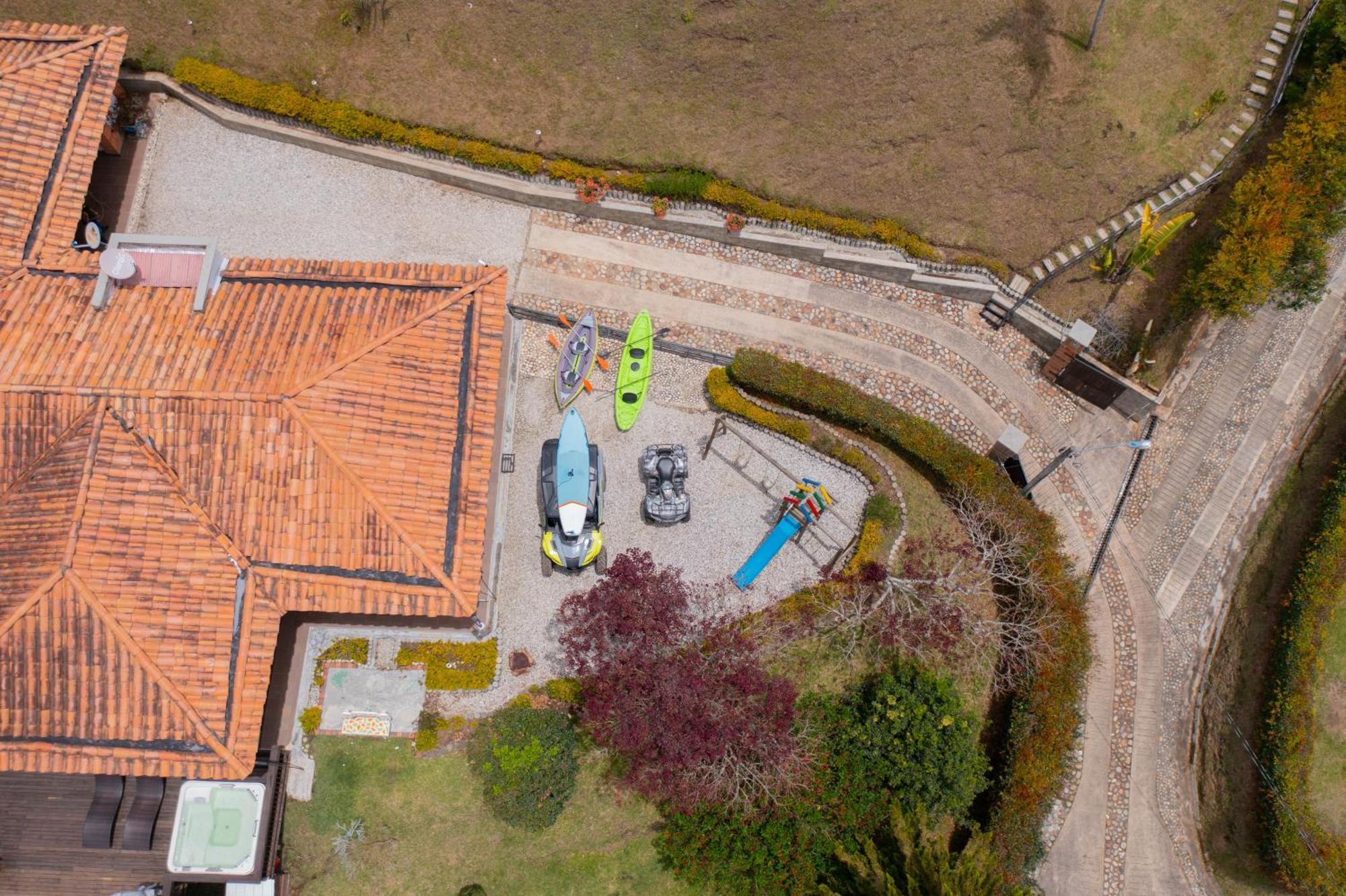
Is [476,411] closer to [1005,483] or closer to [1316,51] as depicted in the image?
[1005,483]

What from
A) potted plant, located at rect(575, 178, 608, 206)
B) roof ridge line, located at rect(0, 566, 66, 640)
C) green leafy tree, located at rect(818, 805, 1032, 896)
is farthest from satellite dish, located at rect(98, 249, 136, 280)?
green leafy tree, located at rect(818, 805, 1032, 896)

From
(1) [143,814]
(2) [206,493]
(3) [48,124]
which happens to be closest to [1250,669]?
(2) [206,493]

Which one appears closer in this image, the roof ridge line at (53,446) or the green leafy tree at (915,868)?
the roof ridge line at (53,446)

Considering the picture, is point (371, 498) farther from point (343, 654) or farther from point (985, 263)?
point (985, 263)

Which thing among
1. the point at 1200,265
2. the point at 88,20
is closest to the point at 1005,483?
the point at 1200,265

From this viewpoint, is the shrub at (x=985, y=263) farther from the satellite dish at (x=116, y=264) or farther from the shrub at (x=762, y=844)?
the satellite dish at (x=116, y=264)

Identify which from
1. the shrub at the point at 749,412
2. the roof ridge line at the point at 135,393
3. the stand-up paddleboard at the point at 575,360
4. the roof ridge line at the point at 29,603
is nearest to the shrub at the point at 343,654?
the roof ridge line at the point at 29,603

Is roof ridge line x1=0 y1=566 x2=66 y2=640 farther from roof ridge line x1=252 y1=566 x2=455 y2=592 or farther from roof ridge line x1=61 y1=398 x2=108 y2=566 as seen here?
roof ridge line x1=252 y1=566 x2=455 y2=592
